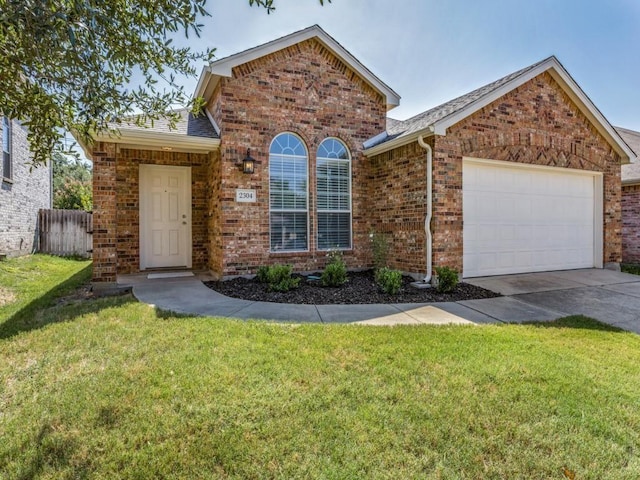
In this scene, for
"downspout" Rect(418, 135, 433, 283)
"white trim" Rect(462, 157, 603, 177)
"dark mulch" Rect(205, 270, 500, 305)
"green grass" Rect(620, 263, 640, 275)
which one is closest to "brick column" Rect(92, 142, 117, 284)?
"dark mulch" Rect(205, 270, 500, 305)

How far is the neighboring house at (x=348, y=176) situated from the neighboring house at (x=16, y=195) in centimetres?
488

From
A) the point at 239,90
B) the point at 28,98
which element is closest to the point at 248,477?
the point at 28,98

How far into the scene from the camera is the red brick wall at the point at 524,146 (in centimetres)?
718

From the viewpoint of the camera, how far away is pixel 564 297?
643cm

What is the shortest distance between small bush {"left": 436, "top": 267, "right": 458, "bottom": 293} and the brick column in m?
6.31

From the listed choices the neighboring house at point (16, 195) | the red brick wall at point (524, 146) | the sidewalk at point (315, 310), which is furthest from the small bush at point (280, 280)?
the neighboring house at point (16, 195)

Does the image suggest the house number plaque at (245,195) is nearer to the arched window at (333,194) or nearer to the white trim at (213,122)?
the white trim at (213,122)

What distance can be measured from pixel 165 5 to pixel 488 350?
14.8 ft

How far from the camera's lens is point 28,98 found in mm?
2971

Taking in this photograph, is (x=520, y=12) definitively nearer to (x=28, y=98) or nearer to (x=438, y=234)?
(x=438, y=234)

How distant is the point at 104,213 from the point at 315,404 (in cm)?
616

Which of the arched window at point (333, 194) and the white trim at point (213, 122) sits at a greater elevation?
the white trim at point (213, 122)

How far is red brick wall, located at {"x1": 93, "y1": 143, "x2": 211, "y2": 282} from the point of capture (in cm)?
690

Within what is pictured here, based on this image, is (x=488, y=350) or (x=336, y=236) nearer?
(x=488, y=350)
